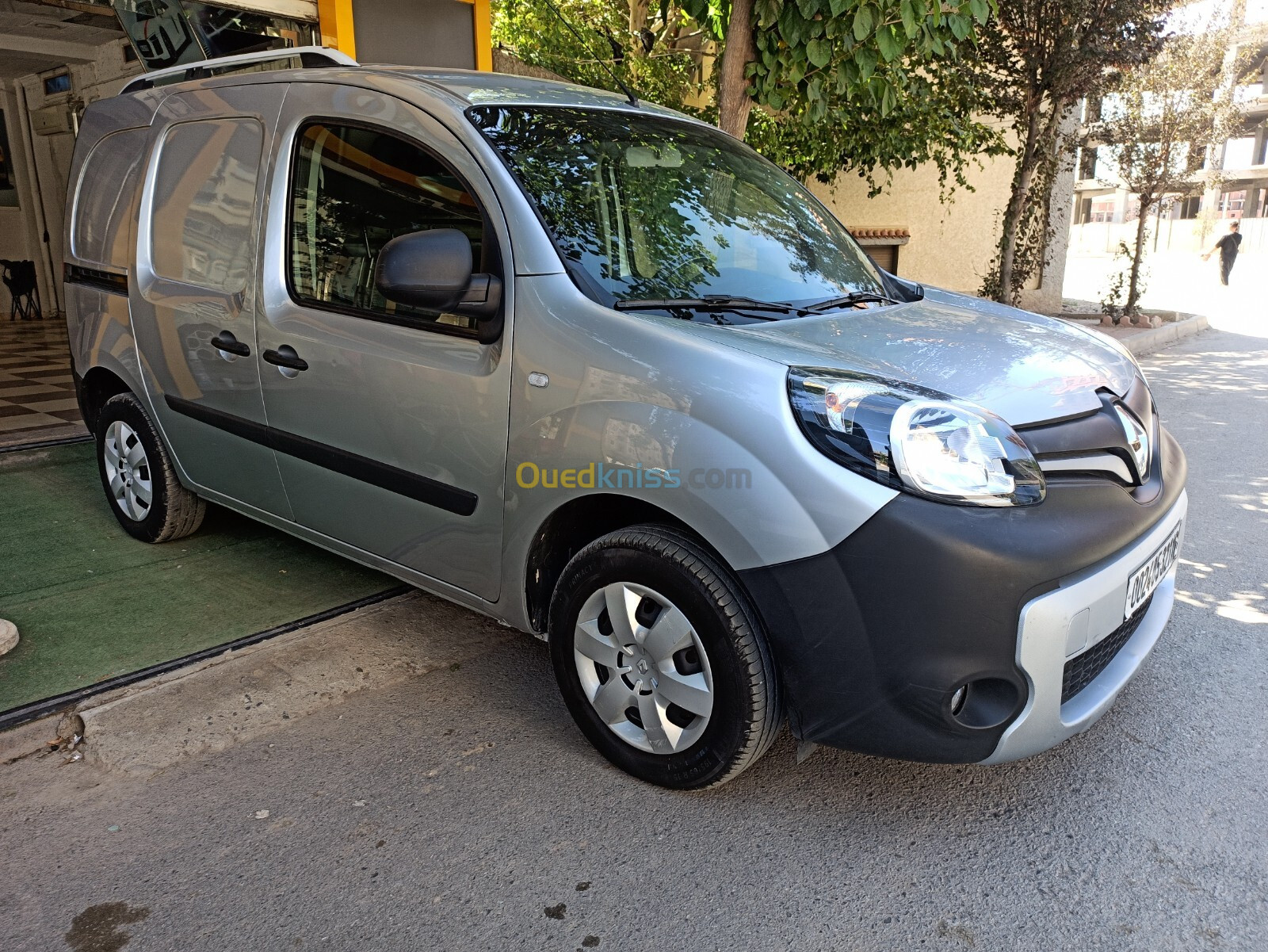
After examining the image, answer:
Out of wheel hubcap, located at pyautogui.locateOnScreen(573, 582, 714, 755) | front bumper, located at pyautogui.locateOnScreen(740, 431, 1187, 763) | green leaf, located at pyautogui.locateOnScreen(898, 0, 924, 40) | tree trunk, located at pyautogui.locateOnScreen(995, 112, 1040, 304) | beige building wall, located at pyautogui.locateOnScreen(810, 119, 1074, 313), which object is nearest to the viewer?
front bumper, located at pyautogui.locateOnScreen(740, 431, 1187, 763)

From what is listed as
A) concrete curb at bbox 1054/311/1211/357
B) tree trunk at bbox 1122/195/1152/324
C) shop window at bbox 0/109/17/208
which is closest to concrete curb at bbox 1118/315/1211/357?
concrete curb at bbox 1054/311/1211/357

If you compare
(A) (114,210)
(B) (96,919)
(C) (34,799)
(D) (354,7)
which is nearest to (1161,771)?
(B) (96,919)

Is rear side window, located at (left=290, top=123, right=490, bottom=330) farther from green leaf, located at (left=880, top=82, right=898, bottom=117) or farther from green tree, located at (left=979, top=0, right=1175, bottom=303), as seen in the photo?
green tree, located at (left=979, top=0, right=1175, bottom=303)

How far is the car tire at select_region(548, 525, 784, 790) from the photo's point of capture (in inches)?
91.0

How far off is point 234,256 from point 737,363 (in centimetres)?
203

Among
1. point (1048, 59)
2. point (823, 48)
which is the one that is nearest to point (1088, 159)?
point (1048, 59)

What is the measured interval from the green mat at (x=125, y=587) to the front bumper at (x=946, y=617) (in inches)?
86.5

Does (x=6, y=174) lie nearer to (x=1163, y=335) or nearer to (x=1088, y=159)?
(x=1163, y=335)

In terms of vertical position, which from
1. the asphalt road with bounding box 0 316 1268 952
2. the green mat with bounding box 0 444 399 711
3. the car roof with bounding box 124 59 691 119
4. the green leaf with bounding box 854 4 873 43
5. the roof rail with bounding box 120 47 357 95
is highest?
the green leaf with bounding box 854 4 873 43

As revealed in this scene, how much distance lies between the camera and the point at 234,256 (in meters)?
3.37

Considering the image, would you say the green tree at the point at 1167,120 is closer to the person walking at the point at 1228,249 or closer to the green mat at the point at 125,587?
the person walking at the point at 1228,249

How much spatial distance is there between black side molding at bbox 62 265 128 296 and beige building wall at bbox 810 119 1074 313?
42.2 ft

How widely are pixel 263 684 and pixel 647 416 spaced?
1.67 m

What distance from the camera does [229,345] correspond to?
340cm
